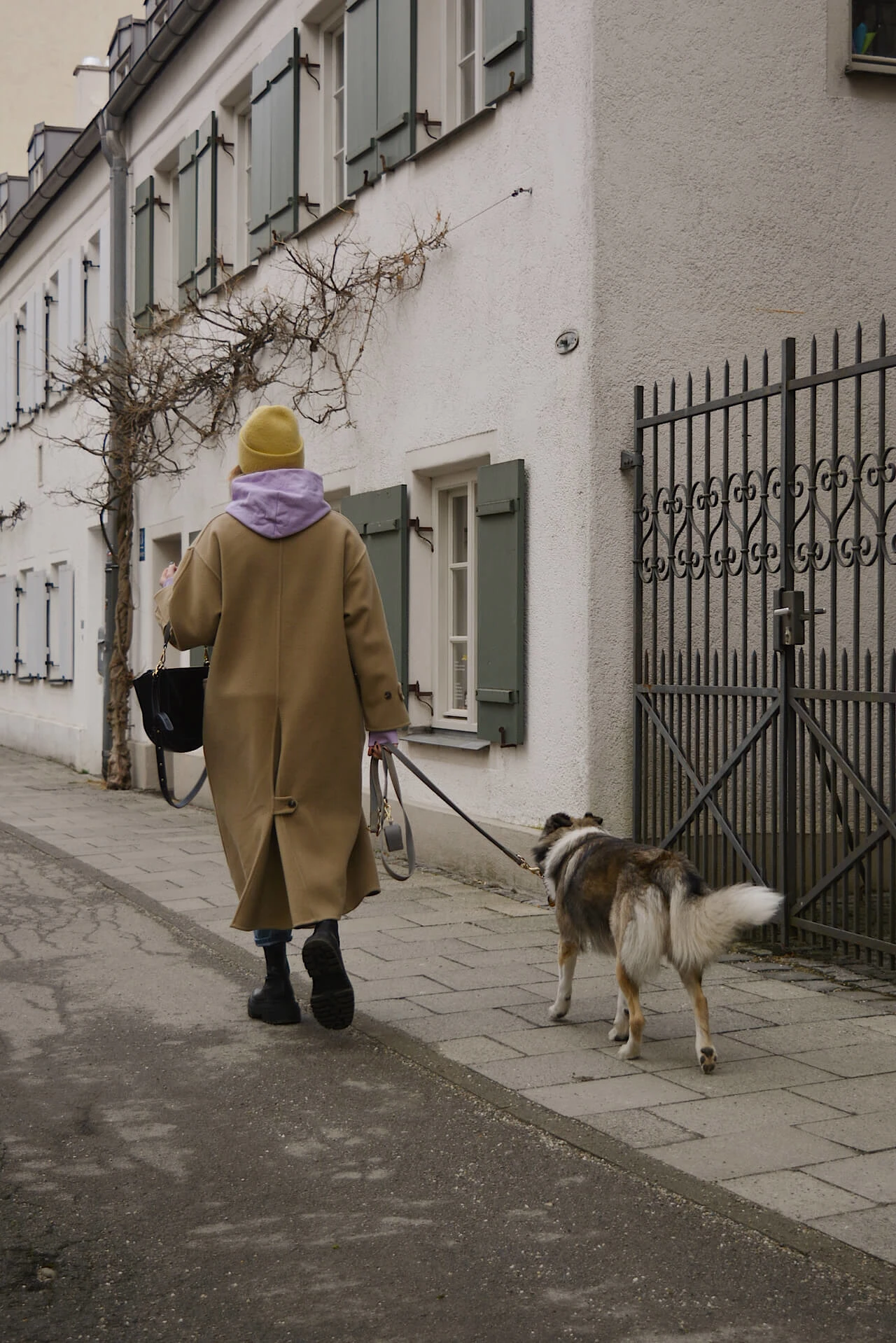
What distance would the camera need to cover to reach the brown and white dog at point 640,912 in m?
4.86

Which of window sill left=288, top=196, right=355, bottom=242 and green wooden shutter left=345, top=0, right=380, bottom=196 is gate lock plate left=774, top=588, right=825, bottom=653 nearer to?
green wooden shutter left=345, top=0, right=380, bottom=196

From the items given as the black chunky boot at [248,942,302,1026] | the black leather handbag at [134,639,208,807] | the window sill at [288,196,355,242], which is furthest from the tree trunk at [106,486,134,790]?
the black leather handbag at [134,639,208,807]

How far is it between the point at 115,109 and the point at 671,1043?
13857 millimetres

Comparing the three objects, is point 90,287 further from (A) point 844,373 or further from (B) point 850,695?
(B) point 850,695

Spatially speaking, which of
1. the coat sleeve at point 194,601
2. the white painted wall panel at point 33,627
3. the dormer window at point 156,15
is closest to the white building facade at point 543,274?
the coat sleeve at point 194,601

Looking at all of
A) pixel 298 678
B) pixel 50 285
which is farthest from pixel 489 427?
pixel 50 285

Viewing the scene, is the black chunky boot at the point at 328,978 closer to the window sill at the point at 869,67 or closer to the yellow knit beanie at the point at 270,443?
the yellow knit beanie at the point at 270,443

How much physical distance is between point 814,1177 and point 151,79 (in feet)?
46.8

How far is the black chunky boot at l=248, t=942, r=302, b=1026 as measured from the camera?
19.0 feet

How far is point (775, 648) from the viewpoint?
712 centimetres

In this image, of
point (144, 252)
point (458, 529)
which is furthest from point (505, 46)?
point (144, 252)

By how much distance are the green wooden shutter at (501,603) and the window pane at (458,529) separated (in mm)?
872

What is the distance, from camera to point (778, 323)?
862cm

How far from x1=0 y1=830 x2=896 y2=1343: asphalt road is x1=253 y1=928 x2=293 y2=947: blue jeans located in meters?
0.33
